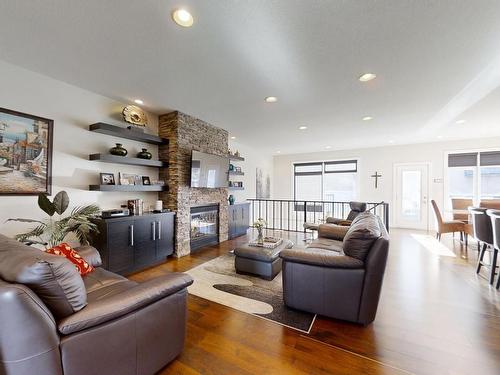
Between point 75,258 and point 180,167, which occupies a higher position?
point 180,167

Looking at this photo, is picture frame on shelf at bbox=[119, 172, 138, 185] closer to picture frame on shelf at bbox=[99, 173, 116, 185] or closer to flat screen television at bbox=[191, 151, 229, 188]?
picture frame on shelf at bbox=[99, 173, 116, 185]

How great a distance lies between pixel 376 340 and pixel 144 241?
127 inches

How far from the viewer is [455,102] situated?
360 cm

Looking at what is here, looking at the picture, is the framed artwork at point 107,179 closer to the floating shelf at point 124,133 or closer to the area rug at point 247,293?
Result: the floating shelf at point 124,133

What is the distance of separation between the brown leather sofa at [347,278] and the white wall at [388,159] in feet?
19.3

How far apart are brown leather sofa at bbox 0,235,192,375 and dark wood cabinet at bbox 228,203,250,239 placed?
3.98 meters

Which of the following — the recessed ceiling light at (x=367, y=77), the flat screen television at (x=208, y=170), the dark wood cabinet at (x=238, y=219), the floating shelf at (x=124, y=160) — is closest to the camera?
the recessed ceiling light at (x=367, y=77)

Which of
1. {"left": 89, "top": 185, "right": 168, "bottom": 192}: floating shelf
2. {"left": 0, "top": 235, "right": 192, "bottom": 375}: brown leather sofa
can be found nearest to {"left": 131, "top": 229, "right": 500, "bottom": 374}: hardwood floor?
{"left": 0, "top": 235, "right": 192, "bottom": 375}: brown leather sofa

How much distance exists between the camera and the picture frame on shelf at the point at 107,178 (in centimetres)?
329

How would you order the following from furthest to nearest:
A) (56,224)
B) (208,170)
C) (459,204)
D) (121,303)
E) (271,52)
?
(459,204) < (208,170) < (56,224) < (271,52) < (121,303)

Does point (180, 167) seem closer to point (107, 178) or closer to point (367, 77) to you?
point (107, 178)

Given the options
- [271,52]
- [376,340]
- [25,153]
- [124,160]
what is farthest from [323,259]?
[25,153]

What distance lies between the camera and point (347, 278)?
200 centimetres

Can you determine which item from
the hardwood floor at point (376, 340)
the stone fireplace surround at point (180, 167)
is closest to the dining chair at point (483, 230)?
the hardwood floor at point (376, 340)
